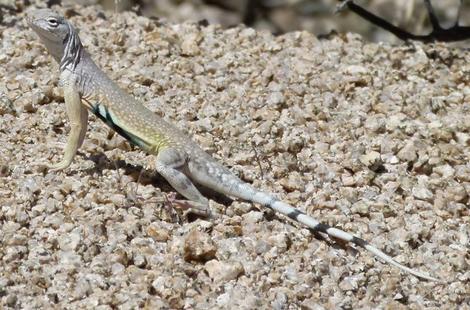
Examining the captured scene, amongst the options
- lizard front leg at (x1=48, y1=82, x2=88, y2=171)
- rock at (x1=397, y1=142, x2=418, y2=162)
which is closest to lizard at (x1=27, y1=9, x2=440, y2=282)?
lizard front leg at (x1=48, y1=82, x2=88, y2=171)

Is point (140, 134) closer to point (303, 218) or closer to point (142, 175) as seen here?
point (142, 175)

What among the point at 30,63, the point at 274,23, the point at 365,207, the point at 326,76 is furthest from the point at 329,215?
the point at 274,23

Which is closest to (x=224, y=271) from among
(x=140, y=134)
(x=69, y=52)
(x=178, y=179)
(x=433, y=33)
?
(x=178, y=179)

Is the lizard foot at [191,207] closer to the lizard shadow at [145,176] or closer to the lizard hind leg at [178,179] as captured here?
the lizard hind leg at [178,179]

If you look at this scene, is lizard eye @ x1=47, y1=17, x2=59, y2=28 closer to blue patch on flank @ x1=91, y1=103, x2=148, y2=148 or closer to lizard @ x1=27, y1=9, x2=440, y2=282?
lizard @ x1=27, y1=9, x2=440, y2=282

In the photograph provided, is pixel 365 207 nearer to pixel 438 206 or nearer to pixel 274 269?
pixel 438 206

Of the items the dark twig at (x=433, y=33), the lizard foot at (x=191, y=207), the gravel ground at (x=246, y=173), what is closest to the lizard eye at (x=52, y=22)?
the gravel ground at (x=246, y=173)
